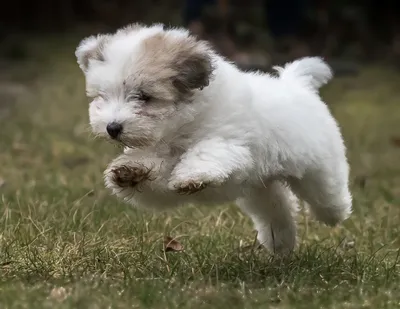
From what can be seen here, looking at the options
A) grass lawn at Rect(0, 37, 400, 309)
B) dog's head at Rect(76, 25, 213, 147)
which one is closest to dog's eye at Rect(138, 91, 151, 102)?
dog's head at Rect(76, 25, 213, 147)

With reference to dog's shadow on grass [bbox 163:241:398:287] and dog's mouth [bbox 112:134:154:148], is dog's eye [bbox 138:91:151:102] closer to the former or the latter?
dog's mouth [bbox 112:134:154:148]

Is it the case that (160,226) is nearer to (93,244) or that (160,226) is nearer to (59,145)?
(93,244)

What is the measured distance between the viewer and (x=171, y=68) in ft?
10.8

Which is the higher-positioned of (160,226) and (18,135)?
(160,226)

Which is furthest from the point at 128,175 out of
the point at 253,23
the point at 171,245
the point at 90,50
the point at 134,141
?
the point at 253,23

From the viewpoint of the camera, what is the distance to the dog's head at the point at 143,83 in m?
3.19

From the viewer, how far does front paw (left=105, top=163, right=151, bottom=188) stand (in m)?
3.25

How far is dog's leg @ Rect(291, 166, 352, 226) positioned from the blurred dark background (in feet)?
15.5

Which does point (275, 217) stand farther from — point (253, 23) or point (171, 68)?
point (253, 23)

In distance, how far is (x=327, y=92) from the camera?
10477 mm

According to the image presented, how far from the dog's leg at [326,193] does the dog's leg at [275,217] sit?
120 mm

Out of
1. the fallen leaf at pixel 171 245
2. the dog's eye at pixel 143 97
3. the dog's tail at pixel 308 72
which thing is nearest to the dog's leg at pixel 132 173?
the dog's eye at pixel 143 97

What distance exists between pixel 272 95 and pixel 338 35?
1067cm

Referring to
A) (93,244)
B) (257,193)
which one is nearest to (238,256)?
(257,193)
